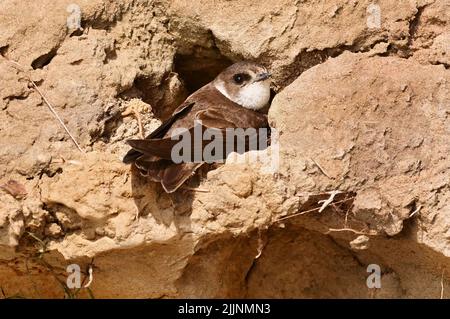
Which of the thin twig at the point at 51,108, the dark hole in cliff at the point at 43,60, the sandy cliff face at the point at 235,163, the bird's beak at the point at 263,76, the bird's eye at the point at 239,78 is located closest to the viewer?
the sandy cliff face at the point at 235,163

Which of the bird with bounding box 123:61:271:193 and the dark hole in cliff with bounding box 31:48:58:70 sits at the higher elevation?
the dark hole in cliff with bounding box 31:48:58:70

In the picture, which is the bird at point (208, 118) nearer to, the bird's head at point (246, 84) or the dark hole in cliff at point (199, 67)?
the bird's head at point (246, 84)

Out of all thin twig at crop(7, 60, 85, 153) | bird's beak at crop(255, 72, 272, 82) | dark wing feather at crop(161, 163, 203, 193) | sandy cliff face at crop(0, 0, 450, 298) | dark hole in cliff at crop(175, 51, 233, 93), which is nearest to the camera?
dark wing feather at crop(161, 163, 203, 193)

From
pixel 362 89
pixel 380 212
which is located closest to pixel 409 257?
pixel 380 212

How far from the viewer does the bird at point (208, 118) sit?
144 inches

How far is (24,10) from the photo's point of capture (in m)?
4.15

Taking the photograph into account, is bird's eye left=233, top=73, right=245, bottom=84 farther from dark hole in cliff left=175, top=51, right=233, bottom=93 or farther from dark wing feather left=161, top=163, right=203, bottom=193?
Result: dark wing feather left=161, top=163, right=203, bottom=193

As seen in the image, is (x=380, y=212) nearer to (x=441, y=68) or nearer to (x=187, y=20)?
(x=441, y=68)

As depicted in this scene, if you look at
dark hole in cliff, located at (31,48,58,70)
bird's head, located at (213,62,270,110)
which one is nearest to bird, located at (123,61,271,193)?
bird's head, located at (213,62,270,110)

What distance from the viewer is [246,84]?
448 centimetres

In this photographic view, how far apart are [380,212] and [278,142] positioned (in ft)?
1.78

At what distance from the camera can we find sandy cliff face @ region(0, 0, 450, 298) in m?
3.77

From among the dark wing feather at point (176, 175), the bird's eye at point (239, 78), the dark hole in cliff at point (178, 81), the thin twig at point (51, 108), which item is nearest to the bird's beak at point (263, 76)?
the bird's eye at point (239, 78)

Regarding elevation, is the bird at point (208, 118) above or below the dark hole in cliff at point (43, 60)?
below
